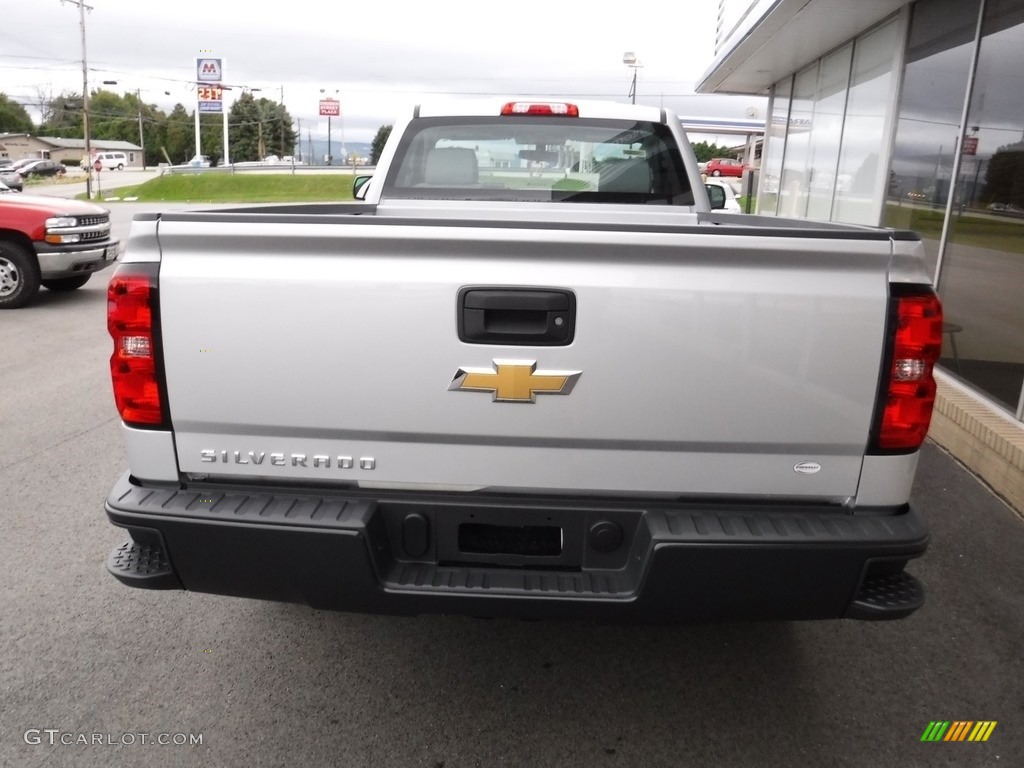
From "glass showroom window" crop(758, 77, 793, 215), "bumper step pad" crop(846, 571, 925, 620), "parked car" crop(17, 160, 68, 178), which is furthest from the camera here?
"parked car" crop(17, 160, 68, 178)

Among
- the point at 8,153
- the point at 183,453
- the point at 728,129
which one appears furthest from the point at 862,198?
the point at 8,153

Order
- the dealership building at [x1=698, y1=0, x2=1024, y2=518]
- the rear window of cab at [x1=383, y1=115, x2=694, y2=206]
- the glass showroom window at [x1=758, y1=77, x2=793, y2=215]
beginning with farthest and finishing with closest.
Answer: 1. the glass showroom window at [x1=758, y1=77, x2=793, y2=215]
2. the dealership building at [x1=698, y1=0, x2=1024, y2=518]
3. the rear window of cab at [x1=383, y1=115, x2=694, y2=206]

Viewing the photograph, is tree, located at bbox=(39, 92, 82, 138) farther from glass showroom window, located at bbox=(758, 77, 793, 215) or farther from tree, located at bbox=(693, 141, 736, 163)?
glass showroom window, located at bbox=(758, 77, 793, 215)

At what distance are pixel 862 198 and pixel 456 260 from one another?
30.0ft

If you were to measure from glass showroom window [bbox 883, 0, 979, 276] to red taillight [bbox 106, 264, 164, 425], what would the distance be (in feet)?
22.7

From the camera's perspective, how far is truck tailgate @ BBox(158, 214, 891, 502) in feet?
7.53

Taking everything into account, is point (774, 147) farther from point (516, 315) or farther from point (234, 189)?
point (234, 189)

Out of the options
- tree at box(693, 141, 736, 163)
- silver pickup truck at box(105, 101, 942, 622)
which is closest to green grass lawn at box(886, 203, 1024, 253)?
silver pickup truck at box(105, 101, 942, 622)

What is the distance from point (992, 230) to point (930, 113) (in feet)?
6.67

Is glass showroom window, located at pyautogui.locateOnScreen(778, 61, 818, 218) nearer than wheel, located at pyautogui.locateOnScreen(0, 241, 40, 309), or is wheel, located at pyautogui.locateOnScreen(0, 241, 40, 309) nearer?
wheel, located at pyautogui.locateOnScreen(0, 241, 40, 309)

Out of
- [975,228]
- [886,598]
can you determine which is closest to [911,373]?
[886,598]

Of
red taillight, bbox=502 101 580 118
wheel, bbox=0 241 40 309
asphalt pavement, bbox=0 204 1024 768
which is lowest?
asphalt pavement, bbox=0 204 1024 768

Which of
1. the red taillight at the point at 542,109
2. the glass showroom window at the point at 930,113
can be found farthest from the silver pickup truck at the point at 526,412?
the glass showroom window at the point at 930,113

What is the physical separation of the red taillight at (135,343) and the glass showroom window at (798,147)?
39.5ft
